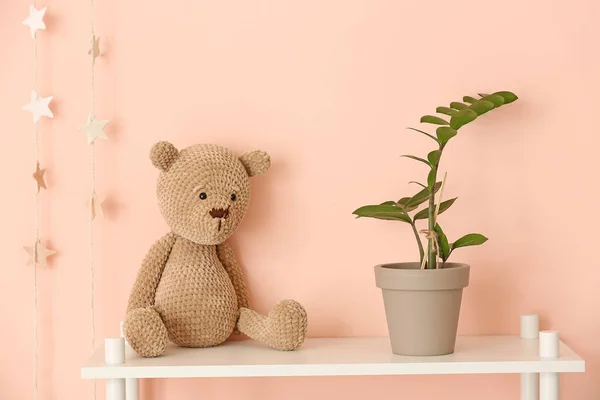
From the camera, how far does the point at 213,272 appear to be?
1.28 m

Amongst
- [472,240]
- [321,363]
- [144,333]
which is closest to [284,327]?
[321,363]

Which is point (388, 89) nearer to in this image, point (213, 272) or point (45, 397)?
Answer: point (213, 272)

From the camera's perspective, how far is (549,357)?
1.15 metres

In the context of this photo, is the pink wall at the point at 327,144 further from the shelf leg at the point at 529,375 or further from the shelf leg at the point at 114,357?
the shelf leg at the point at 114,357

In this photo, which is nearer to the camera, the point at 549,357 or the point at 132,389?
the point at 549,357

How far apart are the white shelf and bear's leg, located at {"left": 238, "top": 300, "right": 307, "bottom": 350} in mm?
16

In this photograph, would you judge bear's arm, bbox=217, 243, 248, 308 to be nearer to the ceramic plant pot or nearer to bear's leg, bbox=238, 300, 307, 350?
bear's leg, bbox=238, 300, 307, 350

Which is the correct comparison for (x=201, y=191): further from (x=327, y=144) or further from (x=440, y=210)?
(x=440, y=210)

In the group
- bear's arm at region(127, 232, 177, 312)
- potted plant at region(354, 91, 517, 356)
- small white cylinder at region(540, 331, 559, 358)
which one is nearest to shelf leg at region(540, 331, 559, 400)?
small white cylinder at region(540, 331, 559, 358)

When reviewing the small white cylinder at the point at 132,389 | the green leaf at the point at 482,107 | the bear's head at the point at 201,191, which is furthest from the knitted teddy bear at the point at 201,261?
the green leaf at the point at 482,107

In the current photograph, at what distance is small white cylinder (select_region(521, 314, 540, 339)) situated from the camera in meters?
1.33

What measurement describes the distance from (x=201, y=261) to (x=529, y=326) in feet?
1.75

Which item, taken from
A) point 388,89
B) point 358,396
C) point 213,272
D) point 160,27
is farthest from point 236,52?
point 358,396

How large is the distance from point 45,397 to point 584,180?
0.97 metres
